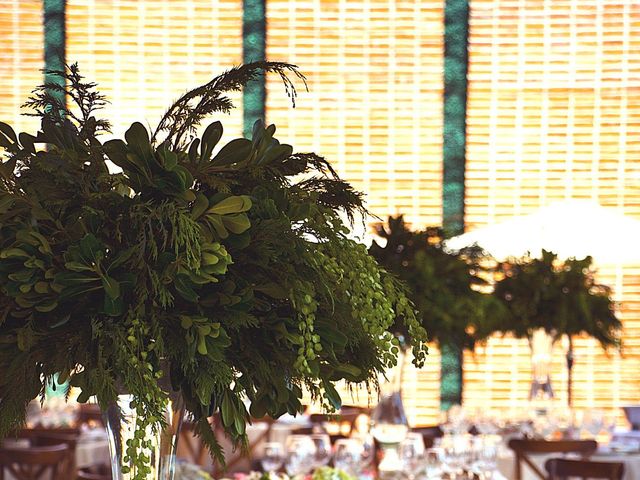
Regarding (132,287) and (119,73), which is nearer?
(132,287)

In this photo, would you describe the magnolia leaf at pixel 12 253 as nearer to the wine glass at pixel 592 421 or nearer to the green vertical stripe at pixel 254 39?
the wine glass at pixel 592 421

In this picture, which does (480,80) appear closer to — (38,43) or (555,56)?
(555,56)

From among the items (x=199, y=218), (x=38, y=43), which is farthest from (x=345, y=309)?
(x=38, y=43)

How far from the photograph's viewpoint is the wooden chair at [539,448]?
5.18 m

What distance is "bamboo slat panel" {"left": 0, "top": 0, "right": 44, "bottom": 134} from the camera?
8469 millimetres

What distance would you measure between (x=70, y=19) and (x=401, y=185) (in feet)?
9.31

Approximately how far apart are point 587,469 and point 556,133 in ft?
13.2

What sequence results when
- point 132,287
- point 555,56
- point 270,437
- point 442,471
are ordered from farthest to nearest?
point 555,56, point 270,437, point 442,471, point 132,287

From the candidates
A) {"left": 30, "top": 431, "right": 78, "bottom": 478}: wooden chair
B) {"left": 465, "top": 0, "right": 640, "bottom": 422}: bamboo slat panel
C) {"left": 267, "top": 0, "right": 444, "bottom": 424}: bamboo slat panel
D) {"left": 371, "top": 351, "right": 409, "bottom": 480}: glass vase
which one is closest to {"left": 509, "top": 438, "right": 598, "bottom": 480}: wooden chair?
{"left": 371, "top": 351, "right": 409, "bottom": 480}: glass vase

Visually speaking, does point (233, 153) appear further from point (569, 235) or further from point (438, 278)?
point (569, 235)

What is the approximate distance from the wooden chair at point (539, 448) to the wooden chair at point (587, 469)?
33 centimetres

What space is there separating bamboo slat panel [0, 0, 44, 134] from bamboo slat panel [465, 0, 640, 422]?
3.33m

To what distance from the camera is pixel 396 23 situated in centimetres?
844

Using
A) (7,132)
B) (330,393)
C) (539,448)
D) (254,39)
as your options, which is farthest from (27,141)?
(254,39)
